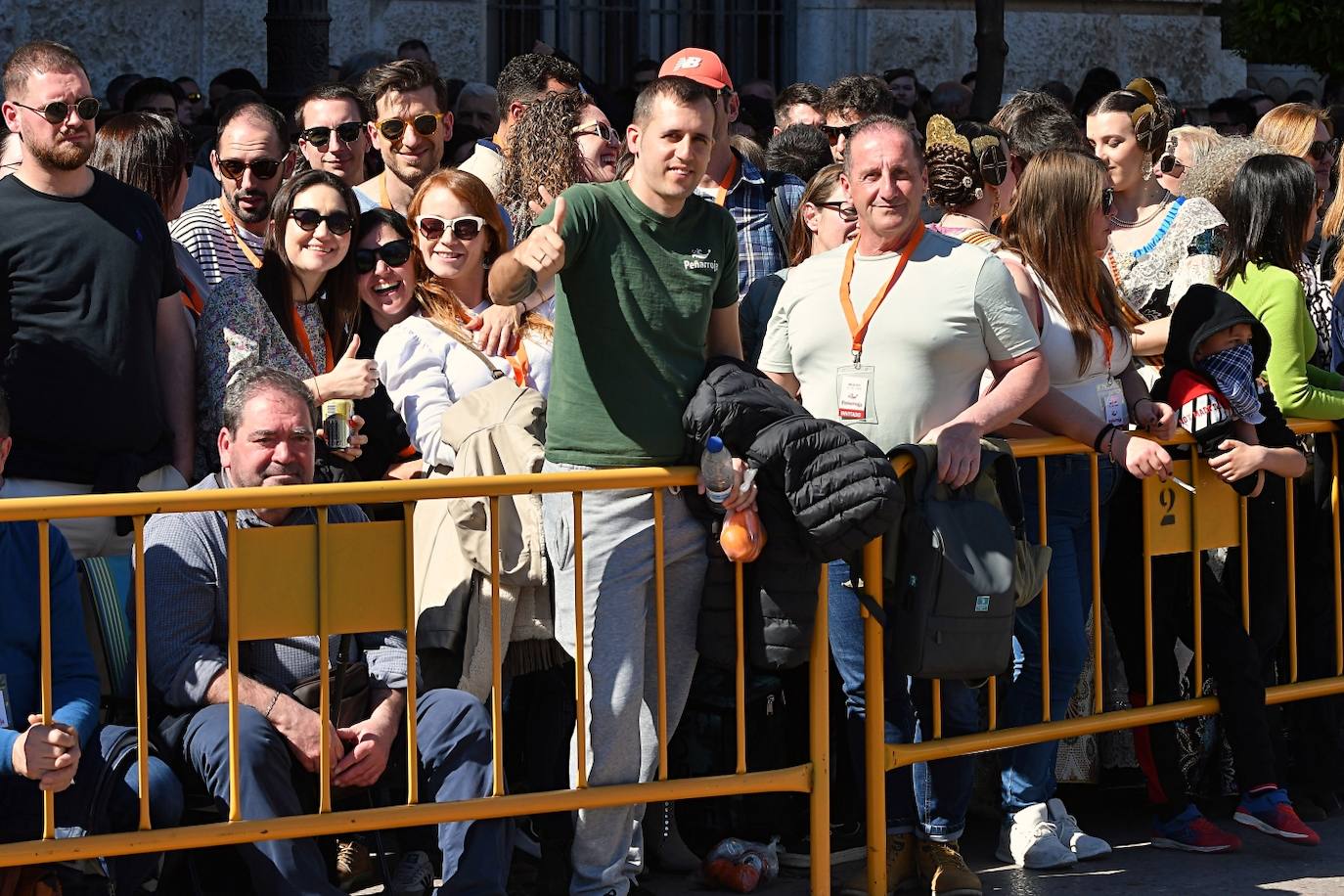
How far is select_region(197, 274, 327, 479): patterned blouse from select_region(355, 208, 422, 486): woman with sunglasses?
0.26 metres

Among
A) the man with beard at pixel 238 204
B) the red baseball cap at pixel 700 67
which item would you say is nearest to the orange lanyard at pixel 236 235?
the man with beard at pixel 238 204

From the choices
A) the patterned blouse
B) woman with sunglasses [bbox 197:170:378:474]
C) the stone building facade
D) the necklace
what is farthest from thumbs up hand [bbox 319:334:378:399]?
the stone building facade

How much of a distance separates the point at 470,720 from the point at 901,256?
166 cm

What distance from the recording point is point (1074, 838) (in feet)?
18.6

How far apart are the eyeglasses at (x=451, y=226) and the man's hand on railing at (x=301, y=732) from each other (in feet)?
5.64

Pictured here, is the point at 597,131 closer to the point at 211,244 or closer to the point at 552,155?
the point at 552,155

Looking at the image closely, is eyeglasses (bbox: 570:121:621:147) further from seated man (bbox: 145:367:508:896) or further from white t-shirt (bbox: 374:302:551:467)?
seated man (bbox: 145:367:508:896)

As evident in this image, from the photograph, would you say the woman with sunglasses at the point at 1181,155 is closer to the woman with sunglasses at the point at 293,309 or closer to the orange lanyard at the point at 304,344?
the woman with sunglasses at the point at 293,309

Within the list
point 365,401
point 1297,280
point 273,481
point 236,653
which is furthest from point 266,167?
point 1297,280

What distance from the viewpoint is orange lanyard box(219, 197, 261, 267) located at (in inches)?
250

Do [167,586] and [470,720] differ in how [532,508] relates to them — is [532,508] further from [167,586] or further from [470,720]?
[167,586]

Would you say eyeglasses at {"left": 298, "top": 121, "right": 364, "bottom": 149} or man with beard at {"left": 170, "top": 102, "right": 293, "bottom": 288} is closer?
man with beard at {"left": 170, "top": 102, "right": 293, "bottom": 288}

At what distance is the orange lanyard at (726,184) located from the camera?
6.86m

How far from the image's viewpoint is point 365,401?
5.79 meters
